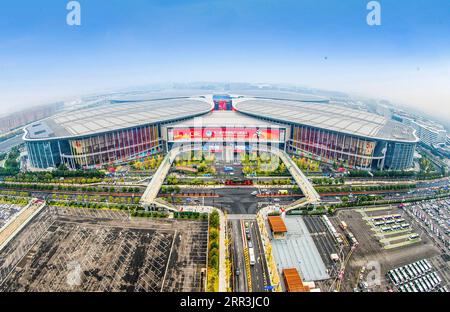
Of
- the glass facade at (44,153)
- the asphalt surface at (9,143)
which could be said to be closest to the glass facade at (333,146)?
the glass facade at (44,153)

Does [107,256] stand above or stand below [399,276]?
above

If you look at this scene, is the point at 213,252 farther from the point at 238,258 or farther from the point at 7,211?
the point at 7,211

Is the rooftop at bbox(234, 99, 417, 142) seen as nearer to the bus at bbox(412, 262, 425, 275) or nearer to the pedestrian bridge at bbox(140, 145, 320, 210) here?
the pedestrian bridge at bbox(140, 145, 320, 210)

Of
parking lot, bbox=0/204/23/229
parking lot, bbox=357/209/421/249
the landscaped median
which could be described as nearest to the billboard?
parking lot, bbox=357/209/421/249

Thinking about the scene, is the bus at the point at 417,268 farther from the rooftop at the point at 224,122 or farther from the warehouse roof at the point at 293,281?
the rooftop at the point at 224,122

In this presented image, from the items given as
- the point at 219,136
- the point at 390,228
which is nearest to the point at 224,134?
the point at 219,136

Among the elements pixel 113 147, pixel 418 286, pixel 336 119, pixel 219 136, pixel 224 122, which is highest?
pixel 336 119
